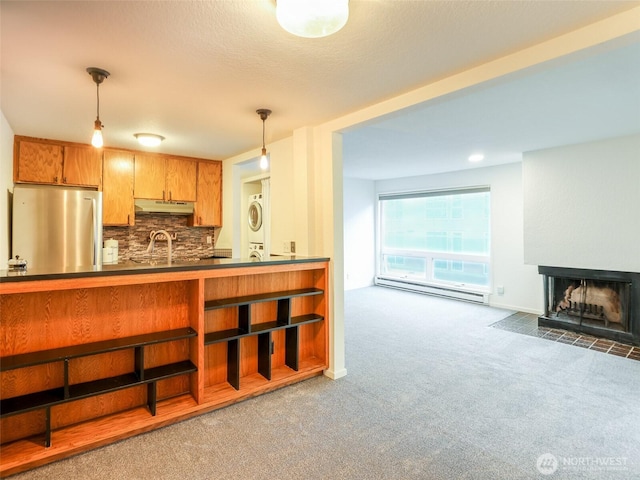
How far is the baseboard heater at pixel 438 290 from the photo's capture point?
19.4ft

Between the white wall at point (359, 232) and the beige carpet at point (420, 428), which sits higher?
the white wall at point (359, 232)

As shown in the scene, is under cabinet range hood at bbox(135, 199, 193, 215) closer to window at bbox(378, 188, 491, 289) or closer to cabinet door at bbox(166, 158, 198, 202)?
cabinet door at bbox(166, 158, 198, 202)

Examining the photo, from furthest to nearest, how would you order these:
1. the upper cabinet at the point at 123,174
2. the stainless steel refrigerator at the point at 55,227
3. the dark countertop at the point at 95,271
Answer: the upper cabinet at the point at 123,174
the stainless steel refrigerator at the point at 55,227
the dark countertop at the point at 95,271

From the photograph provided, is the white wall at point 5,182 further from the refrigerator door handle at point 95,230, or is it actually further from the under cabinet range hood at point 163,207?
the under cabinet range hood at point 163,207

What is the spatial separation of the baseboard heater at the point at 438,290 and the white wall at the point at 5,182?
6.23 meters

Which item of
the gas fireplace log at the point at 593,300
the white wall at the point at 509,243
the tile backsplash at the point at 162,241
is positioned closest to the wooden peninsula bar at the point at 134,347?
the tile backsplash at the point at 162,241

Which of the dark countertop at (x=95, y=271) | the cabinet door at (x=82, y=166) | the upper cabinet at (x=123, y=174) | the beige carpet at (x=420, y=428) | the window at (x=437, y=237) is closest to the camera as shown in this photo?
the dark countertop at (x=95, y=271)

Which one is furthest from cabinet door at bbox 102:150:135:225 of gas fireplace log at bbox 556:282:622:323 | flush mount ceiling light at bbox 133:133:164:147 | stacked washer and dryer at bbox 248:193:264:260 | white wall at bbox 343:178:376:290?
gas fireplace log at bbox 556:282:622:323

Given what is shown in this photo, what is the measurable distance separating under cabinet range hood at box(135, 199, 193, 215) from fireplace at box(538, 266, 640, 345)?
196 inches

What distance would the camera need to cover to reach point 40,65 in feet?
6.55

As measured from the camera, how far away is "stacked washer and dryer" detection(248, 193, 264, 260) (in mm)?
5398

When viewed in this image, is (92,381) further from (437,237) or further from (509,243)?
(437,237)

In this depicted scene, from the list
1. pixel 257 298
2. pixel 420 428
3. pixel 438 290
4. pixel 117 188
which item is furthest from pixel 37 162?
pixel 438 290

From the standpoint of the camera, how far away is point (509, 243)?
18.2 feet
